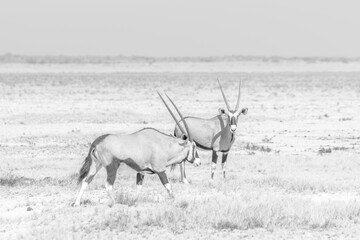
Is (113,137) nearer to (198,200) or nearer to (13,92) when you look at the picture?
(198,200)

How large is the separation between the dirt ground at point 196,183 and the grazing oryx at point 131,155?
309 millimetres

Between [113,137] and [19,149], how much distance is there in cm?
814

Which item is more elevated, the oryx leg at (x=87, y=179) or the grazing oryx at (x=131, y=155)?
the grazing oryx at (x=131, y=155)

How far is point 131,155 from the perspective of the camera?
32.8 ft

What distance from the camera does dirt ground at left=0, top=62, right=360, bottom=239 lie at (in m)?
8.96

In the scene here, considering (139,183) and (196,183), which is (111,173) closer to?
(139,183)

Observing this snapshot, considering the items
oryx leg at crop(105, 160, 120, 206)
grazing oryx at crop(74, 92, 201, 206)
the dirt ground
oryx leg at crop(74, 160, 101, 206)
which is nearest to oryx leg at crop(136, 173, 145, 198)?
grazing oryx at crop(74, 92, 201, 206)

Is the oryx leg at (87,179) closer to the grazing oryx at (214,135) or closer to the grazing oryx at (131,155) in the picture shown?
the grazing oryx at (131,155)

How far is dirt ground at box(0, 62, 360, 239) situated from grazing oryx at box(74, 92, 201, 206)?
31 cm

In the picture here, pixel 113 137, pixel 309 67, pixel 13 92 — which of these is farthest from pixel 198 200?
pixel 309 67

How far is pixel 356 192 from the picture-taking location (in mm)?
11828

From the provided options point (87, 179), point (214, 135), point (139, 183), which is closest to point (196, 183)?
point (214, 135)

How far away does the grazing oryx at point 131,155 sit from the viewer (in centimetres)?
995

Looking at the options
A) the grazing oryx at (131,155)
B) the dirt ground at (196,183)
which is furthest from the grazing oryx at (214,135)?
the grazing oryx at (131,155)
